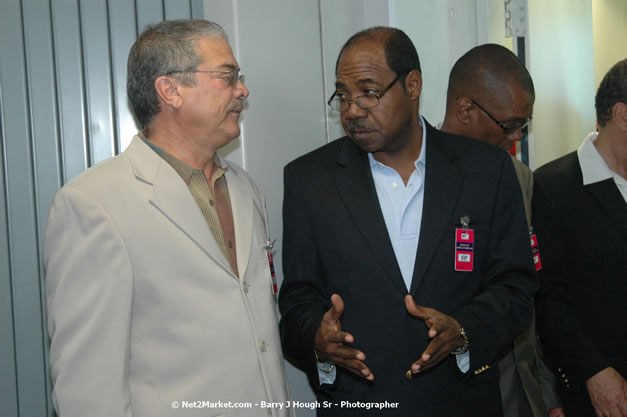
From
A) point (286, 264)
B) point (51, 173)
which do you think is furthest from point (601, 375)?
point (51, 173)

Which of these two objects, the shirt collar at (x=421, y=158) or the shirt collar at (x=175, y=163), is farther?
the shirt collar at (x=421, y=158)

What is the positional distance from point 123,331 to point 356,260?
2.60 ft

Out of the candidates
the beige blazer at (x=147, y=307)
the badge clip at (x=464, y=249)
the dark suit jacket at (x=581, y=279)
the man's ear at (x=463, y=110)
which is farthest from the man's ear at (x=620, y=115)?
the beige blazer at (x=147, y=307)

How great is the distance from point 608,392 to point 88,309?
188 centimetres

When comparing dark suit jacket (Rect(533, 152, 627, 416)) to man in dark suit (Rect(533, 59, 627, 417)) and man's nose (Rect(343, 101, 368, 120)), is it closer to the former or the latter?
man in dark suit (Rect(533, 59, 627, 417))

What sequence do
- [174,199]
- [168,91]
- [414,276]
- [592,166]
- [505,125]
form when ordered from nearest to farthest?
[174,199], [168,91], [414,276], [592,166], [505,125]

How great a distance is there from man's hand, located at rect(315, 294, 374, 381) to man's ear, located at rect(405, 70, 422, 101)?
0.86m

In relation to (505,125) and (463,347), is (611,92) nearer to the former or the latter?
(505,125)

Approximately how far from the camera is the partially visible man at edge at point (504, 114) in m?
2.43

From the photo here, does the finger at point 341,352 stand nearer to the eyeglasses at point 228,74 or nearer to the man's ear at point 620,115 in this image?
the eyeglasses at point 228,74

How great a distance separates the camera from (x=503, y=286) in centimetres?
210

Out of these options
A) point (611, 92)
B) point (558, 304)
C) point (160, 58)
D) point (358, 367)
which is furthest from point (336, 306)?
point (611, 92)

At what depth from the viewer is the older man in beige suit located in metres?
1.60

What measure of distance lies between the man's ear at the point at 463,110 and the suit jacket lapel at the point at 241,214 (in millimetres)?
1130
